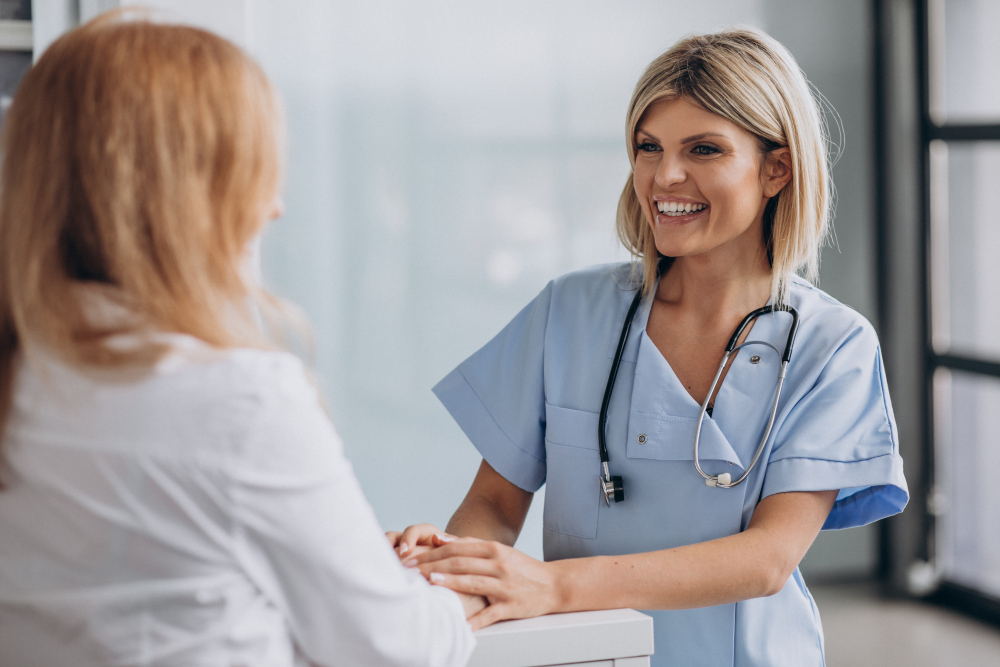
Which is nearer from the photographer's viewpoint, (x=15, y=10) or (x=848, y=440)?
(x=848, y=440)

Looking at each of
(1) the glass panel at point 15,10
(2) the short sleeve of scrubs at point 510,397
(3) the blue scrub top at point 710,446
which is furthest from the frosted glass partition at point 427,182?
(3) the blue scrub top at point 710,446

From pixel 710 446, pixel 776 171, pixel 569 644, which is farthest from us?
pixel 776 171

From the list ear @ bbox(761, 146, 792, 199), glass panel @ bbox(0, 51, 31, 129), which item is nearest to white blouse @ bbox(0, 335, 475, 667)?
ear @ bbox(761, 146, 792, 199)

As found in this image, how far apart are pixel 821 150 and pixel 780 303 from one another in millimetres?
253

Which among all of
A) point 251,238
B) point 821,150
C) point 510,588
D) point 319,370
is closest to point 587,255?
point 319,370

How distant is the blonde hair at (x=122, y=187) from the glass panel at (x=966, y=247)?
2.82m

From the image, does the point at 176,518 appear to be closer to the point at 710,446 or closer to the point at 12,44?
the point at 710,446

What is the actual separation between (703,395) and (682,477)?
0.13m

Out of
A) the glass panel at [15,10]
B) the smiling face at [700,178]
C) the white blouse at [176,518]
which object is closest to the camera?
the white blouse at [176,518]

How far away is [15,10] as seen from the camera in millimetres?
1770

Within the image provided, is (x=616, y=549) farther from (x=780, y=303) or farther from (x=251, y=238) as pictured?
(x=251, y=238)

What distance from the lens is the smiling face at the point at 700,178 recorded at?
125cm

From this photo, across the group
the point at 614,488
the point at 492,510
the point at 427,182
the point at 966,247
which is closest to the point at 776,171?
the point at 614,488

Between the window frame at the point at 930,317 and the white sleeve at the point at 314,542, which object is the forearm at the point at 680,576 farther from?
the window frame at the point at 930,317
